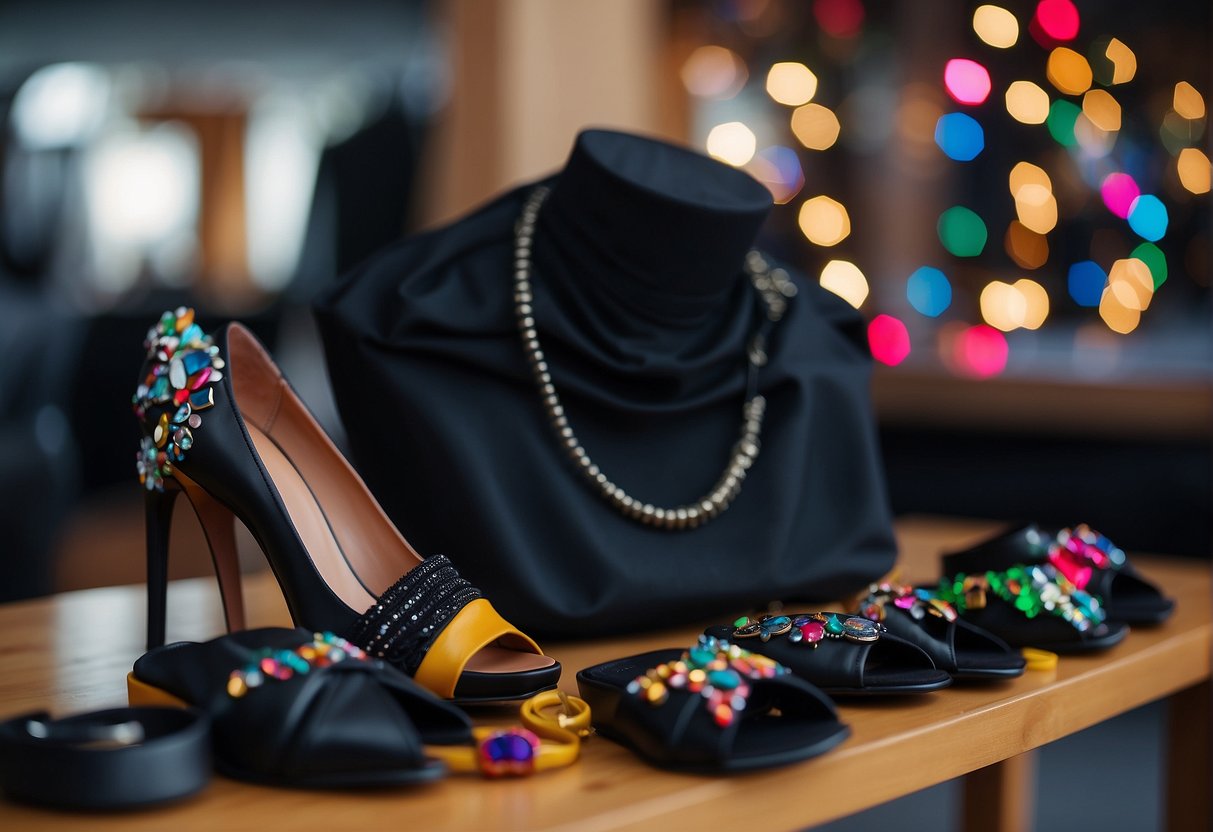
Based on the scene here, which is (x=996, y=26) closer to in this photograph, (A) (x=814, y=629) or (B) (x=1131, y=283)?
(B) (x=1131, y=283)

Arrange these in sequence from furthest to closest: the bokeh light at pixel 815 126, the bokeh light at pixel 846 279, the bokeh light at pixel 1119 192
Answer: the bokeh light at pixel 815 126 → the bokeh light at pixel 846 279 → the bokeh light at pixel 1119 192

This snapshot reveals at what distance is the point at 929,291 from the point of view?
293 cm

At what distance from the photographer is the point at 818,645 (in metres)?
0.64

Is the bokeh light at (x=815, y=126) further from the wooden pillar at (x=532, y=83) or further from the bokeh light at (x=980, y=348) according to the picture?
the wooden pillar at (x=532, y=83)

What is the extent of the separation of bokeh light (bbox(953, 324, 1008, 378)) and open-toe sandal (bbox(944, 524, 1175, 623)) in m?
1.85

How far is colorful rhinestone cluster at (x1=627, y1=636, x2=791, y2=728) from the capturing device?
526 mm

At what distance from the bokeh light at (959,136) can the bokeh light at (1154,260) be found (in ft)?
1.40

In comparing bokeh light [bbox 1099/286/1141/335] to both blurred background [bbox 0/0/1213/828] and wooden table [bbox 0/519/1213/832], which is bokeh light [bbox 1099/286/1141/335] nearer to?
blurred background [bbox 0/0/1213/828]

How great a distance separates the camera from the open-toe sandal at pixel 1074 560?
0.83m

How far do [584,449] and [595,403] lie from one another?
3 centimetres

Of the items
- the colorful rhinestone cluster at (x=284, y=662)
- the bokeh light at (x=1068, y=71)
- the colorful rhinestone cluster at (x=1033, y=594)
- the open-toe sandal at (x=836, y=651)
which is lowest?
the colorful rhinestone cluster at (x=1033, y=594)

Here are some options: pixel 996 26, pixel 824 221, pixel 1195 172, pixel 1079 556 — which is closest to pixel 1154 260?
pixel 1195 172

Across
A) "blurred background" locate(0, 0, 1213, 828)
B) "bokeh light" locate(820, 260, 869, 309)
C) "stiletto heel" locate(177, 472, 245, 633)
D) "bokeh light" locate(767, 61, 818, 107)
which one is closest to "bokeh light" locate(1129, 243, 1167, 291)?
"blurred background" locate(0, 0, 1213, 828)

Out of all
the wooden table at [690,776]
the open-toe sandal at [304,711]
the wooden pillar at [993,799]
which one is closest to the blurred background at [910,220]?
the wooden table at [690,776]
